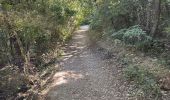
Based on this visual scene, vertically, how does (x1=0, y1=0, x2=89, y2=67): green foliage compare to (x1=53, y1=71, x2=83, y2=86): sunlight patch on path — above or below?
above

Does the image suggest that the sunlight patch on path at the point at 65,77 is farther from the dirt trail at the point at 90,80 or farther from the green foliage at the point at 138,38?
the green foliage at the point at 138,38

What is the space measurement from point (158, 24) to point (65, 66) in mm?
4848

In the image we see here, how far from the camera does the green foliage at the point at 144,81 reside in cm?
849

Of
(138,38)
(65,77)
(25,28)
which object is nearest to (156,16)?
(138,38)

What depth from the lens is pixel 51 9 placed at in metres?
19.3

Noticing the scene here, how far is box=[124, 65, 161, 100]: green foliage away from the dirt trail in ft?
1.29

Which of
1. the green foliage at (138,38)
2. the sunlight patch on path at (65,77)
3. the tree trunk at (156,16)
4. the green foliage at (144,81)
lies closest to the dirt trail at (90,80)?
the sunlight patch on path at (65,77)

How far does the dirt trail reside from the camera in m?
9.74

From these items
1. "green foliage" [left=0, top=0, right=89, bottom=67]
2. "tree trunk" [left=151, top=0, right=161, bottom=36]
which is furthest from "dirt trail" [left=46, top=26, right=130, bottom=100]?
"tree trunk" [left=151, top=0, right=161, bottom=36]

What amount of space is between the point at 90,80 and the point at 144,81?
270cm

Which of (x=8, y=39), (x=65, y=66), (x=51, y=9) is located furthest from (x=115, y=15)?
(x=8, y=39)

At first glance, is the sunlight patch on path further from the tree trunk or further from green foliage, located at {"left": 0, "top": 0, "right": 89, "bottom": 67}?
the tree trunk

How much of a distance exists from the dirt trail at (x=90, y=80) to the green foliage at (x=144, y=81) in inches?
15.5

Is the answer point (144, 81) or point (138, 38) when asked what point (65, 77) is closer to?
point (138, 38)
